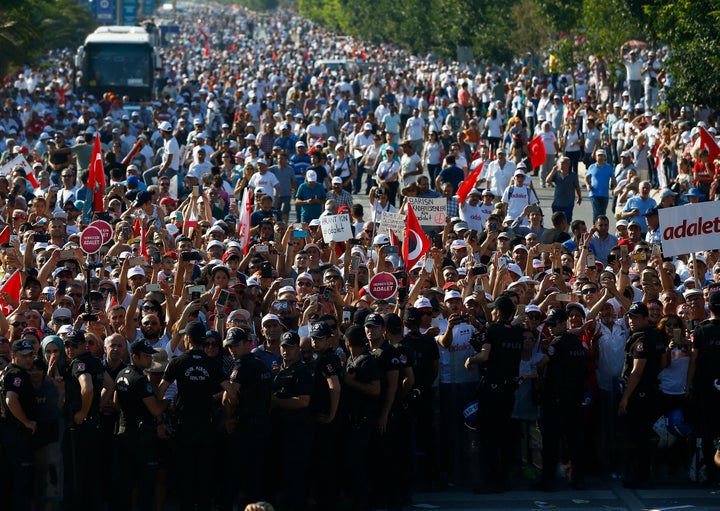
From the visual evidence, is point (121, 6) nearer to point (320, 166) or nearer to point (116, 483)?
point (320, 166)

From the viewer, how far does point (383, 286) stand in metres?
14.0

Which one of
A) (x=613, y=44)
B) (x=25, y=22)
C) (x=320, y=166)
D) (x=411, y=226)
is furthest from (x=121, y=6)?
(x=411, y=226)

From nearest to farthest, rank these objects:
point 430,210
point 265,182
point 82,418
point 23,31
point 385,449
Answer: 1. point 82,418
2. point 385,449
3. point 430,210
4. point 265,182
5. point 23,31

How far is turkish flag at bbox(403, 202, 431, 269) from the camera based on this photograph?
16266 millimetres

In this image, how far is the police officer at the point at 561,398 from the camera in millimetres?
11844

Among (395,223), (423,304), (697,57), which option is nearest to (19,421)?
(423,304)

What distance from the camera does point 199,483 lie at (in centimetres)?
1120

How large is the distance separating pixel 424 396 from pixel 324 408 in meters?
1.02

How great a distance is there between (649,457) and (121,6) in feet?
261

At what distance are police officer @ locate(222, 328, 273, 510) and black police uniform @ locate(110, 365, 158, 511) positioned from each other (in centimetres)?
53

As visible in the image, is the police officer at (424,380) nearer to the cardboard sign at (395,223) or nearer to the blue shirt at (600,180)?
the cardboard sign at (395,223)

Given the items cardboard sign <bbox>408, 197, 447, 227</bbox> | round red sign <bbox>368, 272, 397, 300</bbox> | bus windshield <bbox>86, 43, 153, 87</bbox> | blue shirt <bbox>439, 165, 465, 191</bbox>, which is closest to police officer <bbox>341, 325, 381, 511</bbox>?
round red sign <bbox>368, 272, 397, 300</bbox>

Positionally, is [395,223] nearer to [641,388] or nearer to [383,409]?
[641,388]

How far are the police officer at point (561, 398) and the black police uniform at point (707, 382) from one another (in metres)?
0.85
